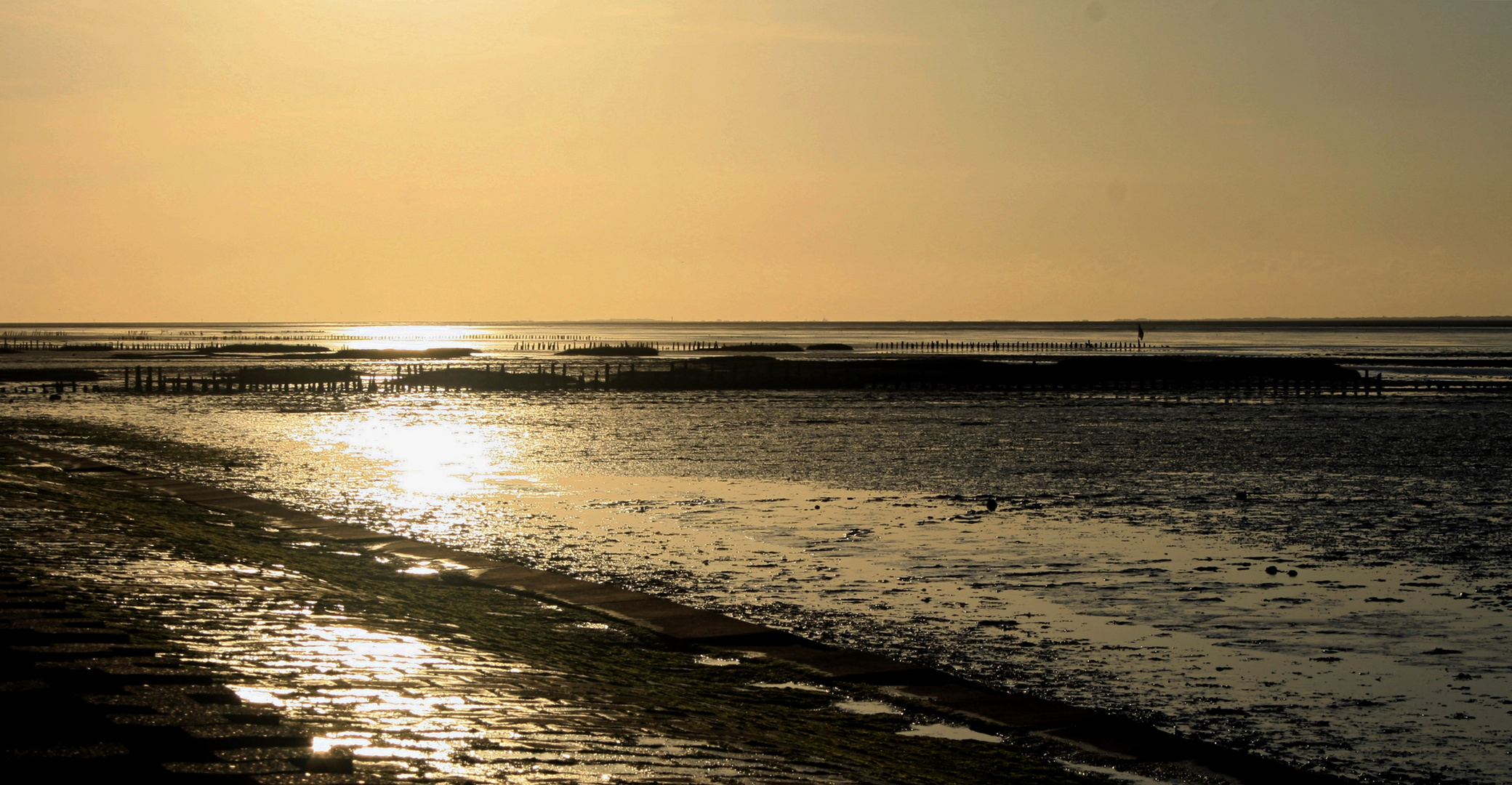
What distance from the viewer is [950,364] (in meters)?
83.4

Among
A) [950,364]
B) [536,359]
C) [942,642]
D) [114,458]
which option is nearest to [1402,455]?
[942,642]

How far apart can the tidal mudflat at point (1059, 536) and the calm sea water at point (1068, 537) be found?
53mm

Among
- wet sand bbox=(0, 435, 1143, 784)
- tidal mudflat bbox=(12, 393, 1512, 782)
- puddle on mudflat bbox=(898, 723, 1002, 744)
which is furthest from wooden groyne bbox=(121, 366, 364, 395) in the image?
puddle on mudflat bbox=(898, 723, 1002, 744)

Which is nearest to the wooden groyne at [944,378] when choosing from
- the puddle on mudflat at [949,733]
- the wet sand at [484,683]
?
the wet sand at [484,683]

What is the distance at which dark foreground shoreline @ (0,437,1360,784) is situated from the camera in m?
7.95

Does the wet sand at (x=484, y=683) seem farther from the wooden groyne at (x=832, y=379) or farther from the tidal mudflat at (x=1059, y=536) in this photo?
the wooden groyne at (x=832, y=379)

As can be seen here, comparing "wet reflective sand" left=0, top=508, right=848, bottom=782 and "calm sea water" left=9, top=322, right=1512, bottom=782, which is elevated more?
"wet reflective sand" left=0, top=508, right=848, bottom=782

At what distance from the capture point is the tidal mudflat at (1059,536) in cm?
1008

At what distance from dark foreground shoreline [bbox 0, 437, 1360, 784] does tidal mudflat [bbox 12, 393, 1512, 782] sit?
2.07 ft

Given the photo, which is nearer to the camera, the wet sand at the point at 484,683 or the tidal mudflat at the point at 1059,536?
the wet sand at the point at 484,683

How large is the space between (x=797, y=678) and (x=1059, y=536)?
875 centimetres

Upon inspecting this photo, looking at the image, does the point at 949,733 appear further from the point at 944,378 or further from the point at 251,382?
the point at 251,382

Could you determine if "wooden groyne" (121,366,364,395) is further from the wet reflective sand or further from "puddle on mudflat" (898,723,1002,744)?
"puddle on mudflat" (898,723,1002,744)

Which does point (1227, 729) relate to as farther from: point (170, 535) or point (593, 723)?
point (170, 535)
